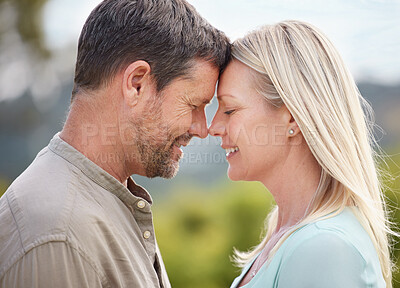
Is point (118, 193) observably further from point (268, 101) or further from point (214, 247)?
point (214, 247)

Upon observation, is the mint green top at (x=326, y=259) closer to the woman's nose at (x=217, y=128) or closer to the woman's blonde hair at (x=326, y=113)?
the woman's blonde hair at (x=326, y=113)

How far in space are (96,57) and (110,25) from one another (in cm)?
16

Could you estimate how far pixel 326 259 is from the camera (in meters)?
1.82

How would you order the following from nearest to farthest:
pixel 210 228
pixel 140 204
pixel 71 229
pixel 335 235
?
pixel 71 229, pixel 335 235, pixel 140 204, pixel 210 228

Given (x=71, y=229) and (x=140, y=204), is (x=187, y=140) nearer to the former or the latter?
(x=140, y=204)

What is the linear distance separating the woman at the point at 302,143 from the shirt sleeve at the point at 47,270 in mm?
824

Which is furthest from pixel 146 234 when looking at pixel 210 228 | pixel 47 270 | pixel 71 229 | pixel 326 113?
pixel 210 228

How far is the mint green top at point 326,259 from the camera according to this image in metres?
1.81

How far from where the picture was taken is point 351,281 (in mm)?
1820

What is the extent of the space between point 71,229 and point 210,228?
3.07 m

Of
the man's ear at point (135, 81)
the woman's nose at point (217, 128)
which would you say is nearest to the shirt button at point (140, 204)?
the man's ear at point (135, 81)

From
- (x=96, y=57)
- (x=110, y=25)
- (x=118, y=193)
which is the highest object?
(x=110, y=25)

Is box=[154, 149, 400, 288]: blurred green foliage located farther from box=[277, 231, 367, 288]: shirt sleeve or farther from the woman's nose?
box=[277, 231, 367, 288]: shirt sleeve

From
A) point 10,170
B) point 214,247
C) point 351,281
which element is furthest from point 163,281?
point 10,170
